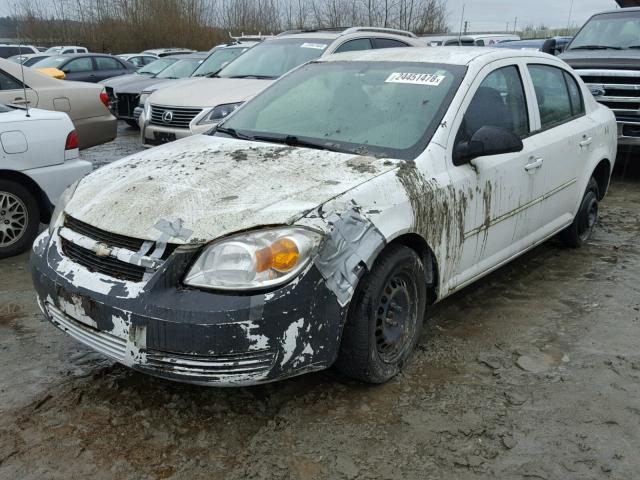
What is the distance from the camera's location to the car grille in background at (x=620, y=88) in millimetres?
7496

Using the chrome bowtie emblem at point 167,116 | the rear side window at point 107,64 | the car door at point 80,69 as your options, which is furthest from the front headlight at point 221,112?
the rear side window at point 107,64

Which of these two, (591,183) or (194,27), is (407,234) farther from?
(194,27)

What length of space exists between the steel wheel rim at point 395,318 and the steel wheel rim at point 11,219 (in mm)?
3377

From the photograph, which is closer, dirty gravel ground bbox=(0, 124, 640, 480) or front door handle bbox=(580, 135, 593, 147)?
dirty gravel ground bbox=(0, 124, 640, 480)

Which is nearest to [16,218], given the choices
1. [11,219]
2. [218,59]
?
[11,219]

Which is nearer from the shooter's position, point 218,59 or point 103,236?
point 103,236

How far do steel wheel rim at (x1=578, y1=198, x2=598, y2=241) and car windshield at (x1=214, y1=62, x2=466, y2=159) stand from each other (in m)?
2.23

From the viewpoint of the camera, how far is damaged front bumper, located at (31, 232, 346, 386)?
2477 mm

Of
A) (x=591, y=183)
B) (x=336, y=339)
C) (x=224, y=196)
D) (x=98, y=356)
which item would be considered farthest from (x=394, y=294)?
(x=591, y=183)

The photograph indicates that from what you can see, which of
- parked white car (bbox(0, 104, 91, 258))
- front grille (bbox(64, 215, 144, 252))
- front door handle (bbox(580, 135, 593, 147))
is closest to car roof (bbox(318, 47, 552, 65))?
front door handle (bbox(580, 135, 593, 147))

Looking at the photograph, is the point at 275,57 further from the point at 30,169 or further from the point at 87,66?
the point at 87,66

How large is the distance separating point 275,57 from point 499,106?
495 centimetres

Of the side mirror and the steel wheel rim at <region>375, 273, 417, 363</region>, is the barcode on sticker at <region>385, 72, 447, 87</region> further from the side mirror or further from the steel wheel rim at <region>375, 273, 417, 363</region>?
the steel wheel rim at <region>375, 273, 417, 363</region>

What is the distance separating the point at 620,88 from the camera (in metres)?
7.58
